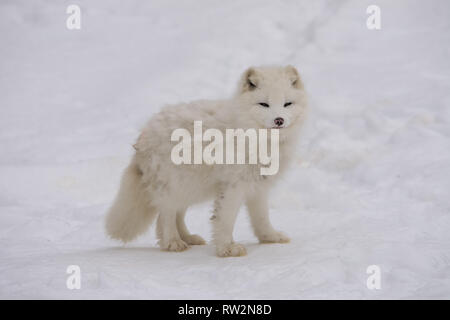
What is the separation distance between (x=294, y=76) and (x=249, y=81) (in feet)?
1.07

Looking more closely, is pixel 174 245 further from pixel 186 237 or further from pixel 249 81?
pixel 249 81

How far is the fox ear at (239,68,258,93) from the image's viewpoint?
372 cm

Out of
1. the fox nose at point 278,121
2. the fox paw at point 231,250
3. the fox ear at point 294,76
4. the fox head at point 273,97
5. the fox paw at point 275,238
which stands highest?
the fox ear at point 294,76

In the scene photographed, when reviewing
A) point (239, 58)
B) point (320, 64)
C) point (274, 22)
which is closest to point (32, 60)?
point (239, 58)

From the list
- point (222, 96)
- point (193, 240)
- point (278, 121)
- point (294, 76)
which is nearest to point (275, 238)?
point (193, 240)

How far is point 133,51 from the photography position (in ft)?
31.2

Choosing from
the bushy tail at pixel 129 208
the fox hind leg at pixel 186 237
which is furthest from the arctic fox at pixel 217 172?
the fox hind leg at pixel 186 237

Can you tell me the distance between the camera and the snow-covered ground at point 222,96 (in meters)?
3.13

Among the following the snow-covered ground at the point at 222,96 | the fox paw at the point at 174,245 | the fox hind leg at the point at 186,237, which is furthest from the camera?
the fox hind leg at the point at 186,237

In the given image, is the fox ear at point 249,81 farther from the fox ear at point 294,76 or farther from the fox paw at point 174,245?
the fox paw at point 174,245

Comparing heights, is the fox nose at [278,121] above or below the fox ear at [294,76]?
below

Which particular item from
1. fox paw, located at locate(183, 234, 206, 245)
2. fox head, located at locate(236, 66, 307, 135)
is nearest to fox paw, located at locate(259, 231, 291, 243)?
fox paw, located at locate(183, 234, 206, 245)

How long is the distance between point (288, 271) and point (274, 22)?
7.08 meters

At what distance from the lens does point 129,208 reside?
4.06 metres
